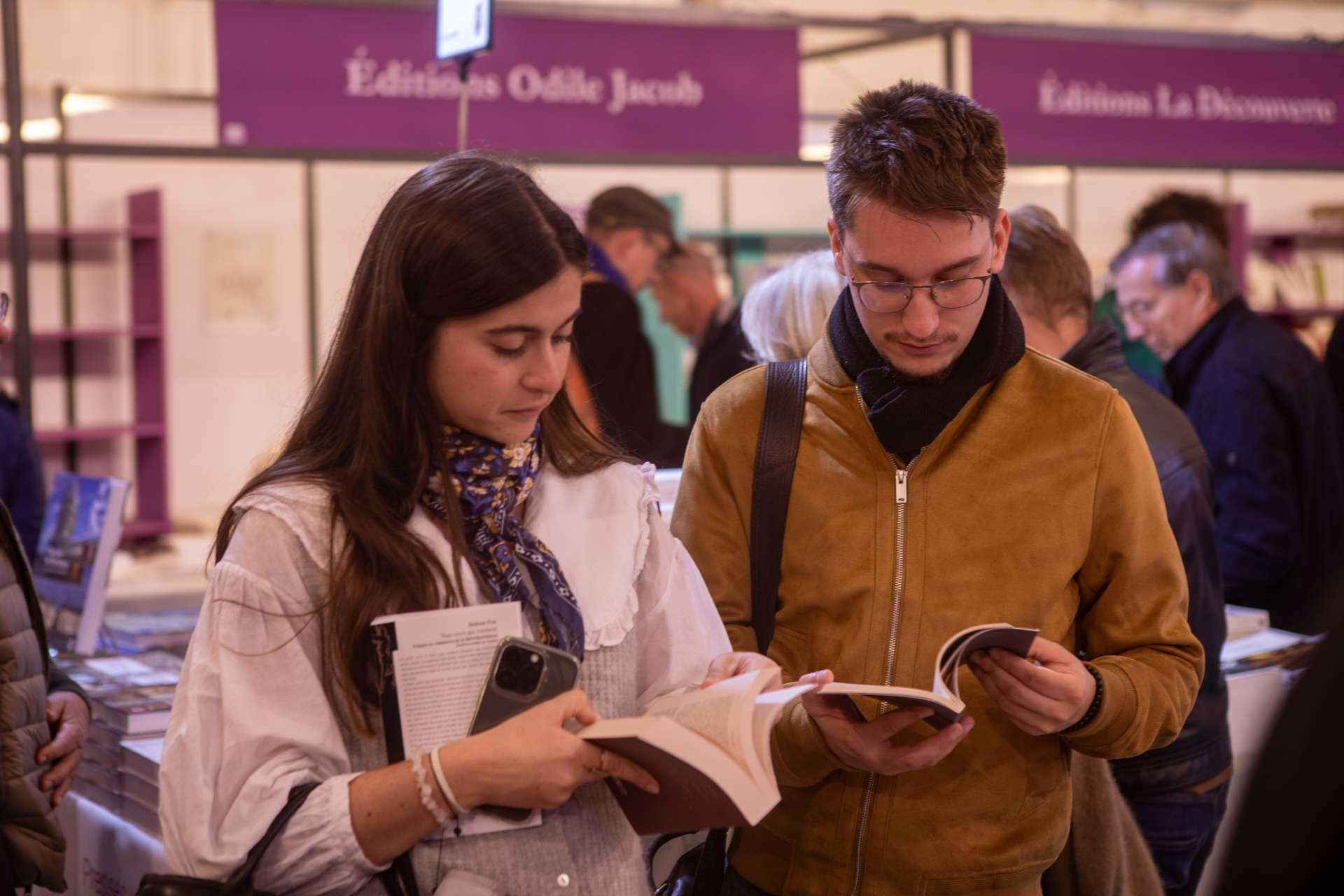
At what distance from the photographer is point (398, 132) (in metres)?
4.22

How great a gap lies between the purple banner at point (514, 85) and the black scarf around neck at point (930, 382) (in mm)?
2267

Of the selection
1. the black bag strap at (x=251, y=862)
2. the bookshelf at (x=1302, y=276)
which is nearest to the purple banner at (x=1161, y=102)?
the bookshelf at (x=1302, y=276)

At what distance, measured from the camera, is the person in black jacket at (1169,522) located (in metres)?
2.14

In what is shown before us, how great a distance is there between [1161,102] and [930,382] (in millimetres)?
4091

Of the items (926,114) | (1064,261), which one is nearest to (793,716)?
(926,114)

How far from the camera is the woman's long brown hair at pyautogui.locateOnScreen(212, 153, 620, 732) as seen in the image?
135cm

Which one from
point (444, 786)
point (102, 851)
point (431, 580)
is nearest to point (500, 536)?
point (431, 580)

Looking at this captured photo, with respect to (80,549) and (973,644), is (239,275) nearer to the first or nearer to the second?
(80,549)

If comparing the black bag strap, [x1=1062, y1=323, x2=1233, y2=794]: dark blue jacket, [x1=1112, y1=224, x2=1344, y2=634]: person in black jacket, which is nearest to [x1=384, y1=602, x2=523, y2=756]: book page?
the black bag strap

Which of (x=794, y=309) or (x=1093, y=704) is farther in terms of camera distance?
(x=794, y=309)

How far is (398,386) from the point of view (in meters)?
1.40

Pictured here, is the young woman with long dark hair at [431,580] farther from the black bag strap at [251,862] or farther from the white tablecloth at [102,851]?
the white tablecloth at [102,851]

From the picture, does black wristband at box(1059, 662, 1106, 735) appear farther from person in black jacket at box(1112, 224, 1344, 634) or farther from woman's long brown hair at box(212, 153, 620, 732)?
person in black jacket at box(1112, 224, 1344, 634)

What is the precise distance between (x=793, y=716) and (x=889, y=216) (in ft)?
1.92
